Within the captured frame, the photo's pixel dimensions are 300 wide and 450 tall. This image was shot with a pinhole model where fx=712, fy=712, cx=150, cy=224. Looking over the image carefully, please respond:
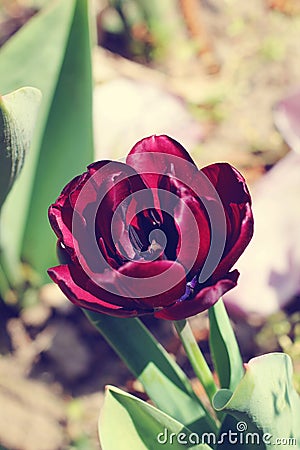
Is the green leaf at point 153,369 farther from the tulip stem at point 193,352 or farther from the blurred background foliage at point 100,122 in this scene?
the blurred background foliage at point 100,122

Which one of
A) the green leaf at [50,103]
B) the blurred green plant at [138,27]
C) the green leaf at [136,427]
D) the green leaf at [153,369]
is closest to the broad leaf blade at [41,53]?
the green leaf at [50,103]

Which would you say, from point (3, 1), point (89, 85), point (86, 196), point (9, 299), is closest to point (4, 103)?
point (86, 196)

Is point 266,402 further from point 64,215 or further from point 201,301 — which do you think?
point 64,215

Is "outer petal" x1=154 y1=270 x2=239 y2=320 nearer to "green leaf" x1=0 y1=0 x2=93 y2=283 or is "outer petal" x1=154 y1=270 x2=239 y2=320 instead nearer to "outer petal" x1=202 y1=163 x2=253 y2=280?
"outer petal" x1=202 y1=163 x2=253 y2=280

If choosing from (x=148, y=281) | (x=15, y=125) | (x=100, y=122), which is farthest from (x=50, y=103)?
(x=148, y=281)

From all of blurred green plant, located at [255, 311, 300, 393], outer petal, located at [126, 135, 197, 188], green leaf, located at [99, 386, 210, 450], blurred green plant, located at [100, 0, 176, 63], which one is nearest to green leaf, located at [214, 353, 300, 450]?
green leaf, located at [99, 386, 210, 450]

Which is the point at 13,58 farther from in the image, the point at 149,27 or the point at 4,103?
the point at 149,27

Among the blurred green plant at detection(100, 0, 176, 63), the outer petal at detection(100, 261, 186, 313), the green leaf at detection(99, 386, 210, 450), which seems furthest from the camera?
the blurred green plant at detection(100, 0, 176, 63)
